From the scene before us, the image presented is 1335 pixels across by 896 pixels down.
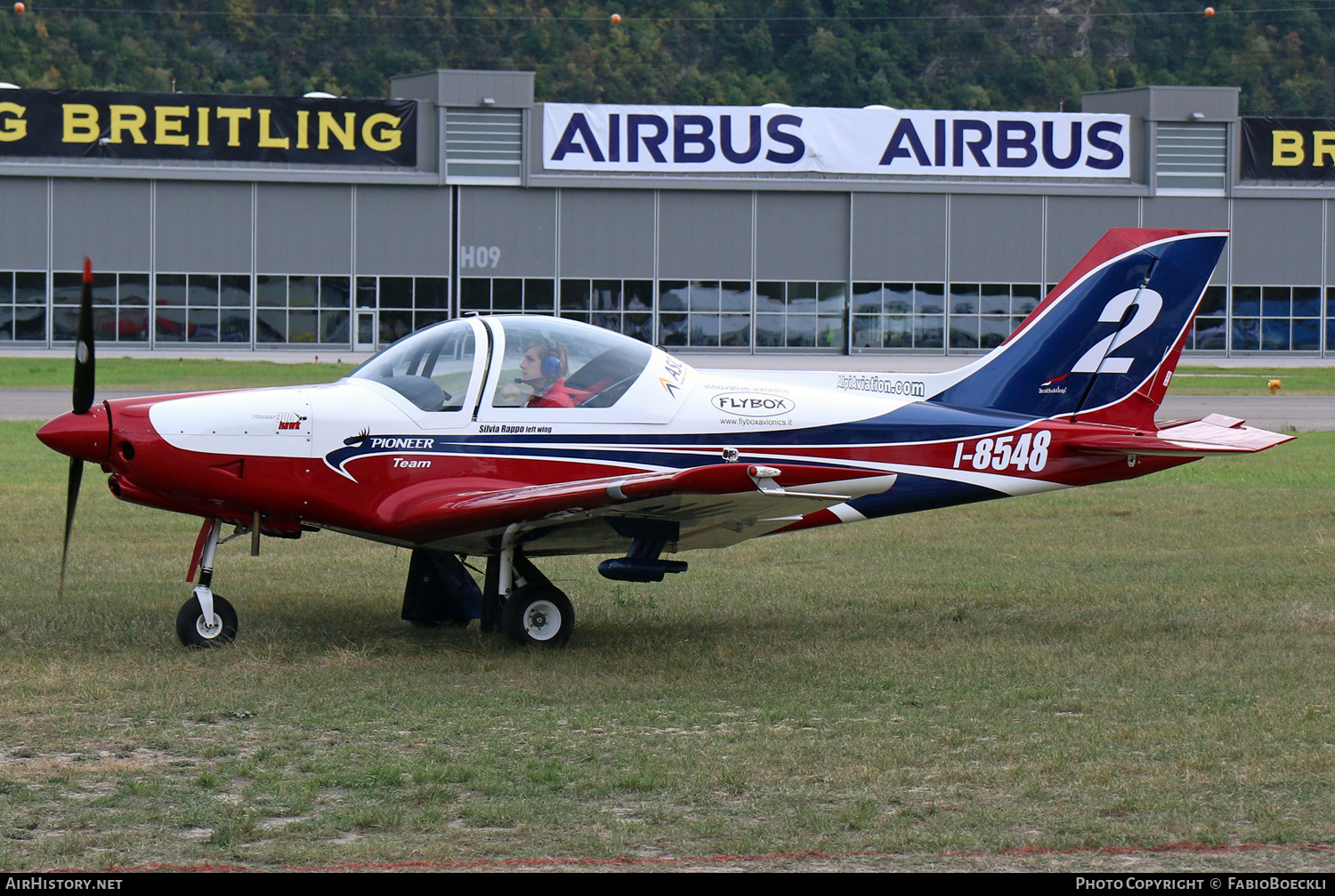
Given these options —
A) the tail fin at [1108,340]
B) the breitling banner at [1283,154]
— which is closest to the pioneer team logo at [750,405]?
the tail fin at [1108,340]

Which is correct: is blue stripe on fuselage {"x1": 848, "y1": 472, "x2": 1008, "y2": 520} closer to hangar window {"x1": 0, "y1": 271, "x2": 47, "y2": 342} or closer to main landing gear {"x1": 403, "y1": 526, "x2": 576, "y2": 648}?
main landing gear {"x1": 403, "y1": 526, "x2": 576, "y2": 648}

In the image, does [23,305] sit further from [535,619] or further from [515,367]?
[535,619]

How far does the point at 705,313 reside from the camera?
48500 mm

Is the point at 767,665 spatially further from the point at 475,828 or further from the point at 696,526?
the point at 475,828

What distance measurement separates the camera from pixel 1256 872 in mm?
4984

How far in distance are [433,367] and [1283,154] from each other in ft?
162

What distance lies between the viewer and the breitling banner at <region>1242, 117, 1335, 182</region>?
5084 cm

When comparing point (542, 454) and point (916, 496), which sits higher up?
point (542, 454)

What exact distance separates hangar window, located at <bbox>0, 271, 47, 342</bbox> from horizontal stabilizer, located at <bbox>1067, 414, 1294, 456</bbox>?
138 feet

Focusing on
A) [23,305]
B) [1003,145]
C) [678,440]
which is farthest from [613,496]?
[1003,145]

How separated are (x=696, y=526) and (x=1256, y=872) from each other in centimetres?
421

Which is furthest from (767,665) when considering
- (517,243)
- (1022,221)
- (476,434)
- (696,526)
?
(1022,221)

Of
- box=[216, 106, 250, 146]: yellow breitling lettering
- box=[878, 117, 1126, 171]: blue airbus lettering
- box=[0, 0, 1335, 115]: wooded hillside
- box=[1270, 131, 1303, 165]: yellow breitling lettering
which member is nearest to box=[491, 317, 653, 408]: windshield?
box=[216, 106, 250, 146]: yellow breitling lettering

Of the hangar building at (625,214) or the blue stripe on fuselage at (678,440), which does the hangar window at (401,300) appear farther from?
the blue stripe on fuselage at (678,440)
